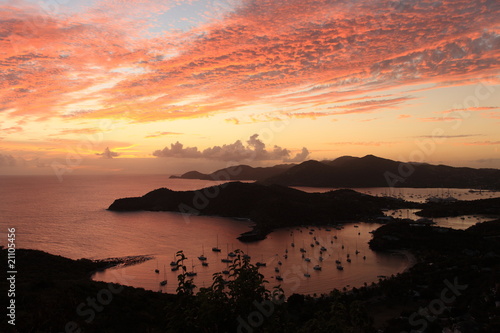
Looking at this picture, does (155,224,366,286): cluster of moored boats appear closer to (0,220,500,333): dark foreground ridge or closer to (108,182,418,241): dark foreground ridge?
(0,220,500,333): dark foreground ridge

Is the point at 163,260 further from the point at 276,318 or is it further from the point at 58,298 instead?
the point at 276,318

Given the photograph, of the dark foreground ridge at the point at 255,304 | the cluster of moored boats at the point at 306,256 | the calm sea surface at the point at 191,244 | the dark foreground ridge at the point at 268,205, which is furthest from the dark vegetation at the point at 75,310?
the dark foreground ridge at the point at 268,205

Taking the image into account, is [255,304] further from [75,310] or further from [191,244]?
[191,244]

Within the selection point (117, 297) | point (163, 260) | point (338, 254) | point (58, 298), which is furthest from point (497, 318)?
point (163, 260)

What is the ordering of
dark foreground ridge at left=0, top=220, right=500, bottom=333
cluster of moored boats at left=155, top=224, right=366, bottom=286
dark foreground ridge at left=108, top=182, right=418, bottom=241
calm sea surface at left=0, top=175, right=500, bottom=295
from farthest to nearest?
dark foreground ridge at left=108, top=182, right=418, bottom=241
cluster of moored boats at left=155, top=224, right=366, bottom=286
calm sea surface at left=0, top=175, right=500, bottom=295
dark foreground ridge at left=0, top=220, right=500, bottom=333

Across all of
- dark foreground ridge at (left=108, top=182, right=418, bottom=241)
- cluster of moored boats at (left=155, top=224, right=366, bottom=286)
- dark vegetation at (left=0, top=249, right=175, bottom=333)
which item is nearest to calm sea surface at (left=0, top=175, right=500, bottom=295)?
cluster of moored boats at (left=155, top=224, right=366, bottom=286)

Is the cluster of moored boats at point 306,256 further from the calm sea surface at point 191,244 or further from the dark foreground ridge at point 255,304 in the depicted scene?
the dark foreground ridge at point 255,304
